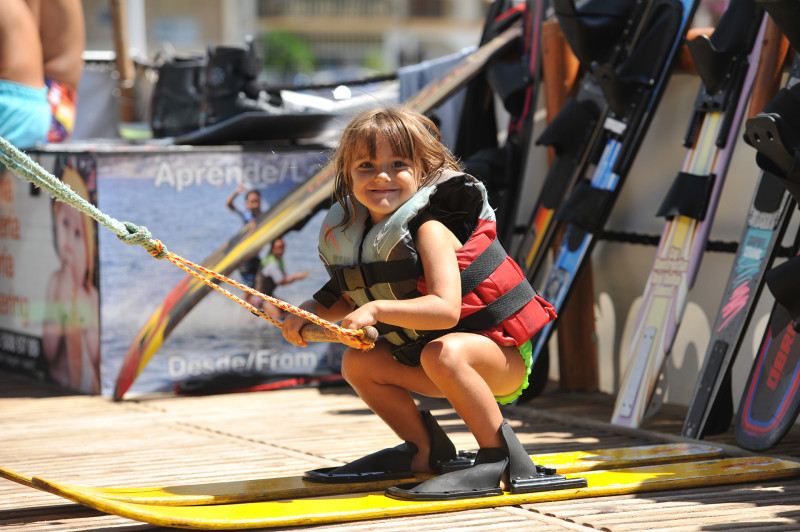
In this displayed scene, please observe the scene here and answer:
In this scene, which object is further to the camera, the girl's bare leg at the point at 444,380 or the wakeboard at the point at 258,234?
the wakeboard at the point at 258,234

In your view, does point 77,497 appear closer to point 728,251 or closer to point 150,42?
point 728,251

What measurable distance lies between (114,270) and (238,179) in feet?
2.26

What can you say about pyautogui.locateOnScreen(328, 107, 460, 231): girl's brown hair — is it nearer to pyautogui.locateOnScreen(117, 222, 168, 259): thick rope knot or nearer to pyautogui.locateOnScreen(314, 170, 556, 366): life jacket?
pyautogui.locateOnScreen(314, 170, 556, 366): life jacket

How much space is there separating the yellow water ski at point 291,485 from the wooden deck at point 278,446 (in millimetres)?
89

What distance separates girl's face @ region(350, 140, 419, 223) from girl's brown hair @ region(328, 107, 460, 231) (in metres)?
0.01

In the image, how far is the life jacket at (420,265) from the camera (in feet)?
9.14

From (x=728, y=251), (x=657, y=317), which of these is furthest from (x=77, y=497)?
(x=728, y=251)

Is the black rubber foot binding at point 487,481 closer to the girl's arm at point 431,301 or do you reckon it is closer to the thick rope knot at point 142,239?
the girl's arm at point 431,301

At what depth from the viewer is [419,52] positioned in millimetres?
55188

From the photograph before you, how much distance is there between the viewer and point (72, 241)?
16.0ft

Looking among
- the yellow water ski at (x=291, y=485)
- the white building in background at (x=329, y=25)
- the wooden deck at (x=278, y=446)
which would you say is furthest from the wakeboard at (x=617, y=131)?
the white building in background at (x=329, y=25)

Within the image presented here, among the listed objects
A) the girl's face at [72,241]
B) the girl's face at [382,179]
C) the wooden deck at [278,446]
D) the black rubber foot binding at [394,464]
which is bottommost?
the wooden deck at [278,446]

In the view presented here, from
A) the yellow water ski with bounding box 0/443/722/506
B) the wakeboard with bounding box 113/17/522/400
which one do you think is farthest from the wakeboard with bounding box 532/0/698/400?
the yellow water ski with bounding box 0/443/722/506

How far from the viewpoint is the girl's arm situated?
2635 mm
